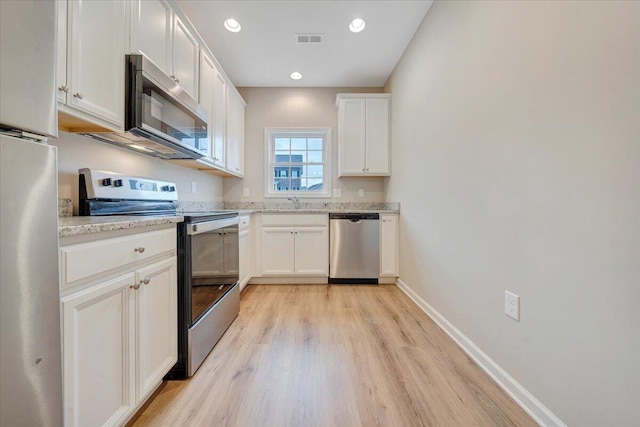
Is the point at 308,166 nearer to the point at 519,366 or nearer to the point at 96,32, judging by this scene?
the point at 96,32

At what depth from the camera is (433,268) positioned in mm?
2160

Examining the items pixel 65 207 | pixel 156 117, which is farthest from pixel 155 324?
pixel 156 117

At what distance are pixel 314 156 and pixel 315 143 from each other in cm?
19

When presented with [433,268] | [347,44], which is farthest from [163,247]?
[347,44]

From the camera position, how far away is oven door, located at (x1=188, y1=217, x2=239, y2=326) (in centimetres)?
143

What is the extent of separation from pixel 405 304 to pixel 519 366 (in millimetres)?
1279

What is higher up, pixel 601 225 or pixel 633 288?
pixel 601 225

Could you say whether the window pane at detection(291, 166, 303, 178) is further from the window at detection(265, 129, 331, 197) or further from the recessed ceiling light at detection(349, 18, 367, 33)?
the recessed ceiling light at detection(349, 18, 367, 33)

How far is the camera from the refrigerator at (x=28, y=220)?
0.48 m

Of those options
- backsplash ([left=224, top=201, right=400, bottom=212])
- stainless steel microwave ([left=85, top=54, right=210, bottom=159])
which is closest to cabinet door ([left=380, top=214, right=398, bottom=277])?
backsplash ([left=224, top=201, right=400, bottom=212])

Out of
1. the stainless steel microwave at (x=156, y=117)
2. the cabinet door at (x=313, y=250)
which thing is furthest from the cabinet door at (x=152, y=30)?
the cabinet door at (x=313, y=250)

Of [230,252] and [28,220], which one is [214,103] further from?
[28,220]

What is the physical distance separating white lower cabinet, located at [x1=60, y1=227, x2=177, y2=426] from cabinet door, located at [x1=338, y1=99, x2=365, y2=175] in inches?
97.2

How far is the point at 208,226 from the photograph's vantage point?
5.15ft
